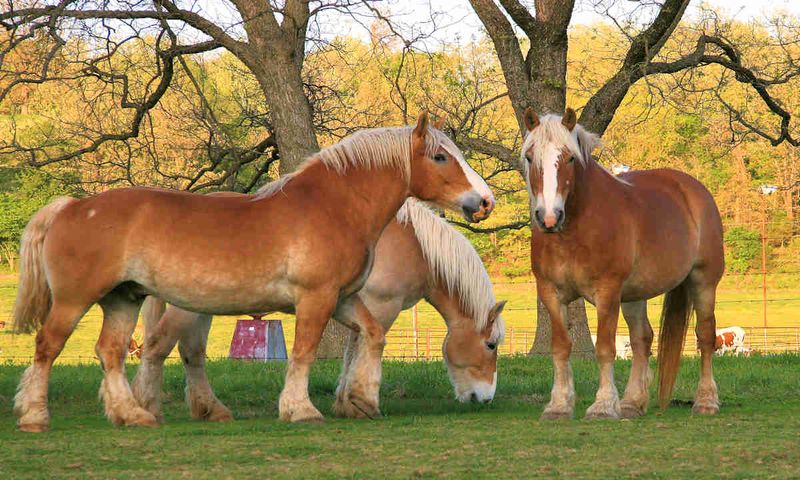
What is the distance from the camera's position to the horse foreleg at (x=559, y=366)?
24.3ft

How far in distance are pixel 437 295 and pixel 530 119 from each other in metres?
2.27

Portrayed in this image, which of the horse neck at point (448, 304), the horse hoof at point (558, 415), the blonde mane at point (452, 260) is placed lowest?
the horse hoof at point (558, 415)

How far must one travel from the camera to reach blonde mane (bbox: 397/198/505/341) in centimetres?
898

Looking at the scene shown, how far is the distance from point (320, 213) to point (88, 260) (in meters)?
1.57

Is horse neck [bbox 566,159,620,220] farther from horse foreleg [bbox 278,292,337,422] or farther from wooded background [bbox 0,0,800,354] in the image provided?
wooded background [bbox 0,0,800,354]

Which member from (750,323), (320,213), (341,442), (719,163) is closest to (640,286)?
(320,213)

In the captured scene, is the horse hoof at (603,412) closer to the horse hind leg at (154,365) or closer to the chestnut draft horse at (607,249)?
the chestnut draft horse at (607,249)

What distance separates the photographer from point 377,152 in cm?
763

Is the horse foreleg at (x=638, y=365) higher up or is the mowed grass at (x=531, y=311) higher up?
the mowed grass at (x=531, y=311)

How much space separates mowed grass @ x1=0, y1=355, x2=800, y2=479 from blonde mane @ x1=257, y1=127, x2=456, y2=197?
1796 mm

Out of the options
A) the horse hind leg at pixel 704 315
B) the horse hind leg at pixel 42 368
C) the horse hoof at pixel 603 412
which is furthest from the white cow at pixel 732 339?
the horse hind leg at pixel 42 368

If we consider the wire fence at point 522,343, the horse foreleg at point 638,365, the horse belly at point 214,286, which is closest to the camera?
the horse belly at point 214,286

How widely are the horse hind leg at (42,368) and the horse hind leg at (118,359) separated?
1.16 feet

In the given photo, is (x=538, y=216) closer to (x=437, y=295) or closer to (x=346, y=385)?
(x=346, y=385)
